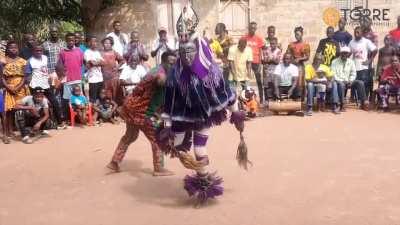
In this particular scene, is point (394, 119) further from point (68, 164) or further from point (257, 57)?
point (68, 164)

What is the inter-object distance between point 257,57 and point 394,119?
3.07 meters

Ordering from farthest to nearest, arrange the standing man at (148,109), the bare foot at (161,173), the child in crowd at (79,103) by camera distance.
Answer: the child in crowd at (79,103)
the bare foot at (161,173)
the standing man at (148,109)

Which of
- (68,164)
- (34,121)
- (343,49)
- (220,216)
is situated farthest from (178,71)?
(343,49)

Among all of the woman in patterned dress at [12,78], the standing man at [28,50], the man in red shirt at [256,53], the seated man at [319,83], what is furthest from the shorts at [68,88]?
the seated man at [319,83]

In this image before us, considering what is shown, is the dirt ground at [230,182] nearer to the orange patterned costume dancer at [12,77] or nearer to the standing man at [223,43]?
the orange patterned costume dancer at [12,77]

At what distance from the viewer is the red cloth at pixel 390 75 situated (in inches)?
392

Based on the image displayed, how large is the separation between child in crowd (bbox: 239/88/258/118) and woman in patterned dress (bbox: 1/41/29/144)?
12.5 ft

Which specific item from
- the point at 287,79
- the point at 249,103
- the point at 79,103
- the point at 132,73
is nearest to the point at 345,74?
the point at 287,79

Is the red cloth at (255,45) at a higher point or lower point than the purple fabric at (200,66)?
higher

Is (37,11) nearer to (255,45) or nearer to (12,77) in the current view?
(12,77)

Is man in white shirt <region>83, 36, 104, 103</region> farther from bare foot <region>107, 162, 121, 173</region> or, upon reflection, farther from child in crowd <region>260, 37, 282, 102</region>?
bare foot <region>107, 162, 121, 173</region>

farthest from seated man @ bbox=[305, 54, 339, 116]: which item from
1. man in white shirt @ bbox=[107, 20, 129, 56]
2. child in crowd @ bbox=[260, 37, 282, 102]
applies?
man in white shirt @ bbox=[107, 20, 129, 56]

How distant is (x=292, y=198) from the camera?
16.7 ft

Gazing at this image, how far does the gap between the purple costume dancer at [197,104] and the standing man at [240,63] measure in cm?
533
